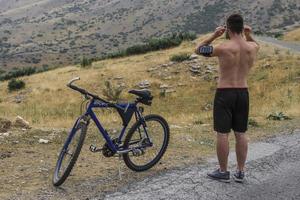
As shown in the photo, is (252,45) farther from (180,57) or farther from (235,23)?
(180,57)

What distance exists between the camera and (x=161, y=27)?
5645 inches

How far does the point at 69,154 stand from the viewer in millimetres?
7430

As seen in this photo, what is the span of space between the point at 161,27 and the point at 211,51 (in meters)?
138

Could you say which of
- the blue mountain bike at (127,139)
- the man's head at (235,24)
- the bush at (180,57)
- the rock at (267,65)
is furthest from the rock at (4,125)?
the bush at (180,57)

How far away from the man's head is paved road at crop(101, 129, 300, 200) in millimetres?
2213

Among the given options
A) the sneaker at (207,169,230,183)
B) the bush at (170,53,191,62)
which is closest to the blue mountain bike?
the sneaker at (207,169,230,183)

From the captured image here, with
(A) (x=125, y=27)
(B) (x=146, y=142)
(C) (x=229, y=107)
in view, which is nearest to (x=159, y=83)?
(B) (x=146, y=142)

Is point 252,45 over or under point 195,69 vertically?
over

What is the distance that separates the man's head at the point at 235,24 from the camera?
22.6ft

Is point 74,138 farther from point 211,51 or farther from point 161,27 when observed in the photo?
point 161,27

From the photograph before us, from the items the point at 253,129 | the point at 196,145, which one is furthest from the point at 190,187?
the point at 253,129

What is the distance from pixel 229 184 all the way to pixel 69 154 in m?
2.40

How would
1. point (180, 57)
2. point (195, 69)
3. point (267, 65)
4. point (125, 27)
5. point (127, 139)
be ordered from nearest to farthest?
point (127, 139) → point (267, 65) → point (195, 69) → point (180, 57) → point (125, 27)

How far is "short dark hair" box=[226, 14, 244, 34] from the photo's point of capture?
6895 mm
